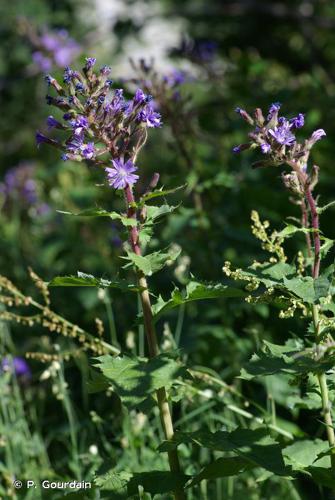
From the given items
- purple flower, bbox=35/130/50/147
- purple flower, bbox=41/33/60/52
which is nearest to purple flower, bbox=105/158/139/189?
purple flower, bbox=35/130/50/147

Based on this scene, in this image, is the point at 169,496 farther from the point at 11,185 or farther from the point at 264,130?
the point at 11,185

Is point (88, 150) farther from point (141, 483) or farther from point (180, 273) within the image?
point (180, 273)

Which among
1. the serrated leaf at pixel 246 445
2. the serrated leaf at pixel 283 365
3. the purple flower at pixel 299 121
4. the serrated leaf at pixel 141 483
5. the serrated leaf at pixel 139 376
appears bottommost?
the serrated leaf at pixel 141 483

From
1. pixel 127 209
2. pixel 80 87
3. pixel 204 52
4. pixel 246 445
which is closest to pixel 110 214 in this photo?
pixel 127 209

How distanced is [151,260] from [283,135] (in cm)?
47

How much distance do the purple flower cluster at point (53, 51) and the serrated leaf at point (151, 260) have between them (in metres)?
3.12

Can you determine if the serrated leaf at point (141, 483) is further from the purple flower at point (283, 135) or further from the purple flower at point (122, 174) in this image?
the purple flower at point (283, 135)

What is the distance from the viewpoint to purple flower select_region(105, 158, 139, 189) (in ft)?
6.30

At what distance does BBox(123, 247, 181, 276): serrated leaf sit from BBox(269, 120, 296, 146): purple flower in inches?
15.1

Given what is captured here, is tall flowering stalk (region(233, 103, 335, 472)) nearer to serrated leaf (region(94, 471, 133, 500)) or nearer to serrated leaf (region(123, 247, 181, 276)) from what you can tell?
serrated leaf (region(123, 247, 181, 276))

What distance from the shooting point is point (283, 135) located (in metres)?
1.93

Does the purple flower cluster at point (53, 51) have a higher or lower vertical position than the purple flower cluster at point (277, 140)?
higher

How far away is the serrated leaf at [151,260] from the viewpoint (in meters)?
1.88

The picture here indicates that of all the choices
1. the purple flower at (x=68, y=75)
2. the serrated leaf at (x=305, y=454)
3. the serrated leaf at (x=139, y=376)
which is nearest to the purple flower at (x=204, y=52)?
the purple flower at (x=68, y=75)
